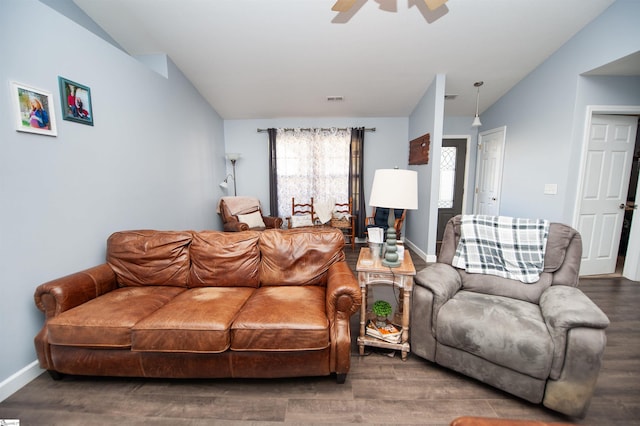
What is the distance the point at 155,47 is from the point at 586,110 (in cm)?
491

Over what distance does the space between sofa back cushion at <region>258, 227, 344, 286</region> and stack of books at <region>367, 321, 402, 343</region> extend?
0.47 m

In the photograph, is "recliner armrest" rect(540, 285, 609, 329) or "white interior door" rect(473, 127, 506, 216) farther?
"white interior door" rect(473, 127, 506, 216)

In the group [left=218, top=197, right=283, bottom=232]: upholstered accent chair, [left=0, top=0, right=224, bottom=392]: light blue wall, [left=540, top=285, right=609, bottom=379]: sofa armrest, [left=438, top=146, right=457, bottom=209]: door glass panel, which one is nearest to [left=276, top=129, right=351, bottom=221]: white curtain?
[left=218, top=197, right=283, bottom=232]: upholstered accent chair

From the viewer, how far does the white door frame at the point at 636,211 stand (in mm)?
2660

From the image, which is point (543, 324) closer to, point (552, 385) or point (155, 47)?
point (552, 385)

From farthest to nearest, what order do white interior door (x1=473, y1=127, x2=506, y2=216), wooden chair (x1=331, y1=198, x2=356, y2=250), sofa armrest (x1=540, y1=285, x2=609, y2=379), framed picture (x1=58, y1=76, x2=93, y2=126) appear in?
wooden chair (x1=331, y1=198, x2=356, y2=250) < white interior door (x1=473, y1=127, x2=506, y2=216) < framed picture (x1=58, y1=76, x2=93, y2=126) < sofa armrest (x1=540, y1=285, x2=609, y2=379)

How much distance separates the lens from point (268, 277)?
192cm

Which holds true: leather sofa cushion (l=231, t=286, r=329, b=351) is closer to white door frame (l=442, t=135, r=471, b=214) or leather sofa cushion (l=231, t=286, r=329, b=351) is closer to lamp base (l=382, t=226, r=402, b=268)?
lamp base (l=382, t=226, r=402, b=268)

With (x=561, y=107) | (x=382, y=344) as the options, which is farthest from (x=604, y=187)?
(x=382, y=344)

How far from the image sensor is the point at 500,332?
1322 millimetres

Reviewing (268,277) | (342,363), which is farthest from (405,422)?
(268,277)

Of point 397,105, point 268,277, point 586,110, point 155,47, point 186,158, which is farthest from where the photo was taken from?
point 397,105

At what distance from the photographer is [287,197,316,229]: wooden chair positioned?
177 inches

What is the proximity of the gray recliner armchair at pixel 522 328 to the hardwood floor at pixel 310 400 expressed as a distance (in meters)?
0.12
